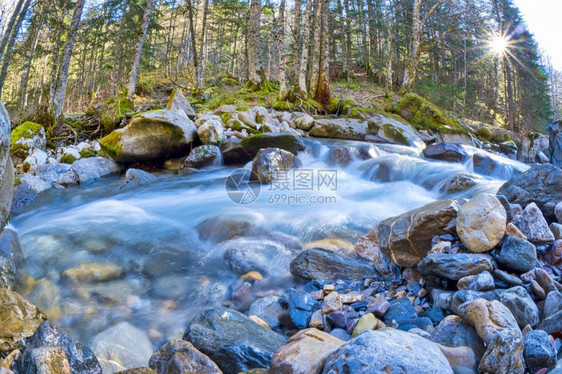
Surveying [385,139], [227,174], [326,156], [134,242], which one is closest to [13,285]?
[134,242]

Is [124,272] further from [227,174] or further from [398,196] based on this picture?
[398,196]

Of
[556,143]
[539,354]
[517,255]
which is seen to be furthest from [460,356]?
[556,143]

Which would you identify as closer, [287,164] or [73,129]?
[287,164]

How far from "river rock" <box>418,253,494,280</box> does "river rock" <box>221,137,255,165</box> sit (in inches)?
271

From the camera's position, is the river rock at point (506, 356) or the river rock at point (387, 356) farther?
the river rock at point (506, 356)

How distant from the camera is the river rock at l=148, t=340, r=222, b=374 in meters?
2.29

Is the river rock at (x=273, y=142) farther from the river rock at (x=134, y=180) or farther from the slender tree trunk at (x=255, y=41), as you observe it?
the slender tree trunk at (x=255, y=41)

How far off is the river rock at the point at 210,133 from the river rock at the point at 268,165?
2106 millimetres

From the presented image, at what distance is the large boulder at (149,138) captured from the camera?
9078 mm

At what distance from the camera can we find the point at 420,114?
15383 millimetres

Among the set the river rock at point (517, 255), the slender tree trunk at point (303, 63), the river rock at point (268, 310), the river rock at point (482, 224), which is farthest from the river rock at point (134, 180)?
the slender tree trunk at point (303, 63)

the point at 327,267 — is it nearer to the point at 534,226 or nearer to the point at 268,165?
the point at 534,226

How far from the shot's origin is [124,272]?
14.5 feet

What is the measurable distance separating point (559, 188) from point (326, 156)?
20.3ft
